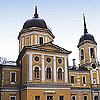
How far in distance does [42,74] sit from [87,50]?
1406 centimetres

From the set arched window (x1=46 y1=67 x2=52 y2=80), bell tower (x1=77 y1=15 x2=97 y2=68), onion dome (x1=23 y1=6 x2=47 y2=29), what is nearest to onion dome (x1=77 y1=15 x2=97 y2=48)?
bell tower (x1=77 y1=15 x2=97 y2=68)

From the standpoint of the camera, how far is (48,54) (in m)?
28.0

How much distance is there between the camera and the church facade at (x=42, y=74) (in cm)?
2661

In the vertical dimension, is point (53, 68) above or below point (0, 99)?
above

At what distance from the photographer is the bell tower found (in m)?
37.8

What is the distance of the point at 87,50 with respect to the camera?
3825 centimetres

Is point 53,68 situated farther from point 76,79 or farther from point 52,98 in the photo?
point 76,79

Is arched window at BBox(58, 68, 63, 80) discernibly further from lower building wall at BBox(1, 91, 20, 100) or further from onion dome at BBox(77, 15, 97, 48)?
onion dome at BBox(77, 15, 97, 48)

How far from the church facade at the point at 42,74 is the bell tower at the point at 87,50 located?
87.1 inches

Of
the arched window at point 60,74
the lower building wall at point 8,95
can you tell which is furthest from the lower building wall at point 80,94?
the lower building wall at point 8,95

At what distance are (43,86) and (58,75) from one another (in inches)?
112

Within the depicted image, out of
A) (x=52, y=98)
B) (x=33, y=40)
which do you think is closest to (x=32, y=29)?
(x=33, y=40)

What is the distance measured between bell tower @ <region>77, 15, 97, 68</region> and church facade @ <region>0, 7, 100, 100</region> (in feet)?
7.26

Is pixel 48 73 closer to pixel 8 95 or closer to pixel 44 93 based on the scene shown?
pixel 44 93
